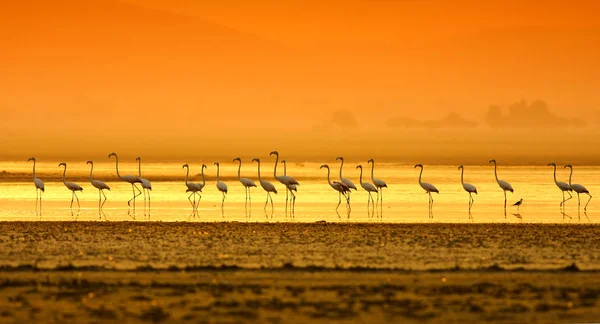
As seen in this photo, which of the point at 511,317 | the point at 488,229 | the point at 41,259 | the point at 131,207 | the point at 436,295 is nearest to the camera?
the point at 511,317

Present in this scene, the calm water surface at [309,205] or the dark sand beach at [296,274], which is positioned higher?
the calm water surface at [309,205]

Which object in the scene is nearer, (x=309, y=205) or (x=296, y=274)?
(x=296, y=274)

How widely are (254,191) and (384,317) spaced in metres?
34.4

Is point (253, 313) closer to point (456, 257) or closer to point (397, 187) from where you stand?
point (456, 257)

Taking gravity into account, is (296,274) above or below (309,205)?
below

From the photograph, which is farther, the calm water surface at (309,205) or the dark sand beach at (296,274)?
the calm water surface at (309,205)

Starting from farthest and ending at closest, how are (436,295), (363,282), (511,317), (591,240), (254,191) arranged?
(254,191) → (591,240) → (363,282) → (436,295) → (511,317)

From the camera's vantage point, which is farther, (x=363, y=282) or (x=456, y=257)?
(x=456, y=257)

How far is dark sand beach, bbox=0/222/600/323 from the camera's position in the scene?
14.7m

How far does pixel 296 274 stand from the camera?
60.0ft

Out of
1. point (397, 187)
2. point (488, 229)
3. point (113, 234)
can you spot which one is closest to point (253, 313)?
point (113, 234)

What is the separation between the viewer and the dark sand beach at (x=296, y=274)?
579 inches

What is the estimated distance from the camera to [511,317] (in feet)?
47.1

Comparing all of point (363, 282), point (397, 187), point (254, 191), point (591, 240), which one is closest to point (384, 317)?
point (363, 282)
